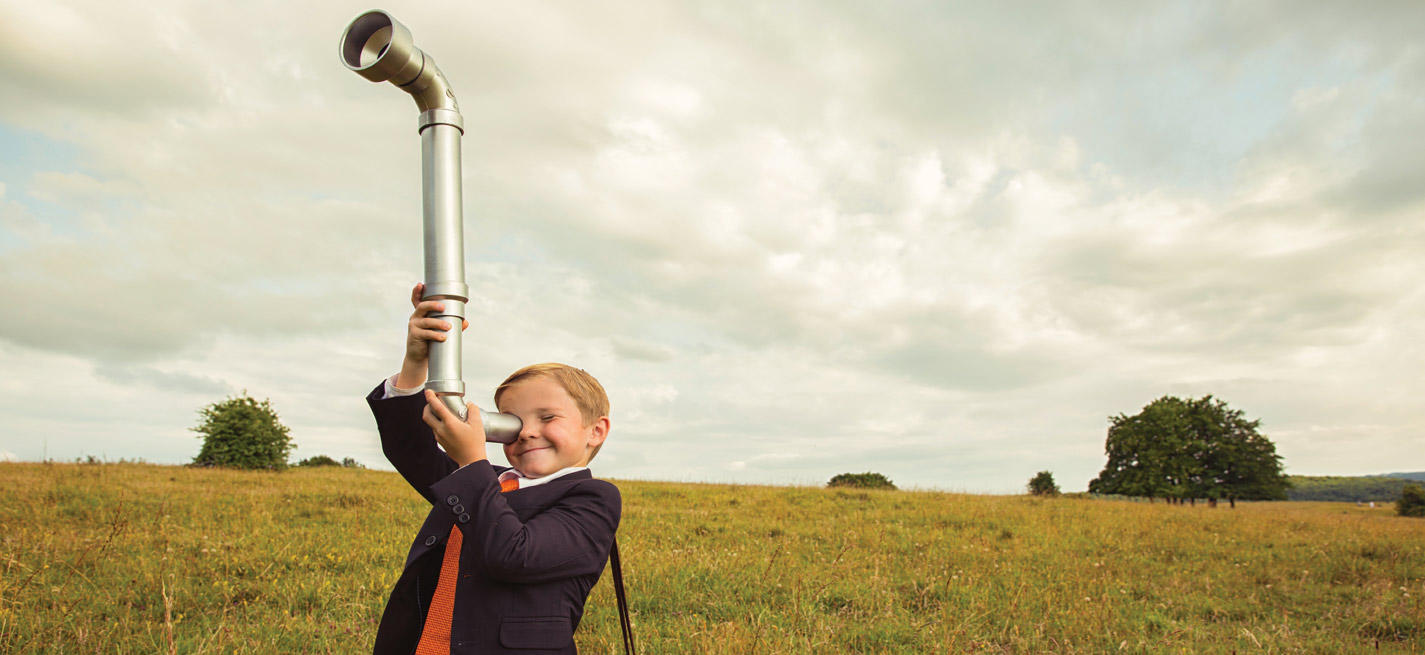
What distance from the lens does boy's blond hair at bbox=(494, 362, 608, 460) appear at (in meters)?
2.72

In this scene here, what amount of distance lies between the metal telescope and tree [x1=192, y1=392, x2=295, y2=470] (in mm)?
25984

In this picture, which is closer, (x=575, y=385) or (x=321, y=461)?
(x=575, y=385)

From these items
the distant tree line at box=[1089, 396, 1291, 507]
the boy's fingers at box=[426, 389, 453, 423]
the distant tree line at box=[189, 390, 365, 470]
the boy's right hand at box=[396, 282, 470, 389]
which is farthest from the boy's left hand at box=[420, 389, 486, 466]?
the distant tree line at box=[1089, 396, 1291, 507]

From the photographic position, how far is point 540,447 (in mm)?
2682

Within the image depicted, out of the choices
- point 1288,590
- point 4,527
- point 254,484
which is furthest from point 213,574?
point 1288,590

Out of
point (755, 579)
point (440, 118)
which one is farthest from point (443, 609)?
point (755, 579)

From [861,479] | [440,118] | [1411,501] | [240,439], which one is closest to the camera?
[440,118]

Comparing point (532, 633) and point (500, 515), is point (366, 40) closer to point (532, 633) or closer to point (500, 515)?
point (500, 515)

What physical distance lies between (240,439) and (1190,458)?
175 feet

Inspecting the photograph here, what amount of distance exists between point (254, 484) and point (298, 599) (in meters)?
12.6

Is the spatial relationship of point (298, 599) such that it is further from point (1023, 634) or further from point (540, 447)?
point (1023, 634)

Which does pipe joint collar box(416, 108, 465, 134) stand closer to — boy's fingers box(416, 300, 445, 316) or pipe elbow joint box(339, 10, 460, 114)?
pipe elbow joint box(339, 10, 460, 114)

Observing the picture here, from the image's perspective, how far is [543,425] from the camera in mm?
2654

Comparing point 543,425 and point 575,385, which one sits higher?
point 575,385
